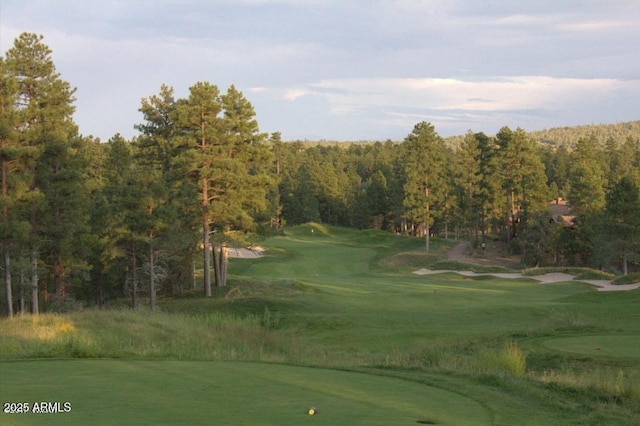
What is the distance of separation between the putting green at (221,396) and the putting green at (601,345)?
6.82m

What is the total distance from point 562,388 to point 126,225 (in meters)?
27.4

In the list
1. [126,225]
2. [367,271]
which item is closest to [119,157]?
[126,225]

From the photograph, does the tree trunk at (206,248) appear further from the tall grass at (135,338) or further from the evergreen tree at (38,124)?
the tall grass at (135,338)

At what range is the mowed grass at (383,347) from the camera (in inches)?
378

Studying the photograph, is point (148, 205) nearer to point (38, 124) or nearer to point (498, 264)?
point (38, 124)

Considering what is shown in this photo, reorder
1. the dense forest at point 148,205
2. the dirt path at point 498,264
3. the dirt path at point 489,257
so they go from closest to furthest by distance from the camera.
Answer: the dense forest at point 148,205 < the dirt path at point 498,264 < the dirt path at point 489,257

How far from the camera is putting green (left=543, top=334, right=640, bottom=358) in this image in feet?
51.5

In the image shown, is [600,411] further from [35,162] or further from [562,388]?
[35,162]

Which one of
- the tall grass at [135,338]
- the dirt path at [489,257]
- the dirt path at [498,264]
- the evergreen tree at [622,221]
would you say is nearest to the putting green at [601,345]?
the tall grass at [135,338]

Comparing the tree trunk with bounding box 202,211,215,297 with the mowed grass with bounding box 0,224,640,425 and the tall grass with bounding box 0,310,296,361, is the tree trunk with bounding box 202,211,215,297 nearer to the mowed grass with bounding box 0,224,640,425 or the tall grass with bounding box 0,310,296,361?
the mowed grass with bounding box 0,224,640,425

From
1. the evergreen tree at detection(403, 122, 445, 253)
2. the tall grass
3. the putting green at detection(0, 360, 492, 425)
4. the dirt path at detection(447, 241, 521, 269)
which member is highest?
the evergreen tree at detection(403, 122, 445, 253)

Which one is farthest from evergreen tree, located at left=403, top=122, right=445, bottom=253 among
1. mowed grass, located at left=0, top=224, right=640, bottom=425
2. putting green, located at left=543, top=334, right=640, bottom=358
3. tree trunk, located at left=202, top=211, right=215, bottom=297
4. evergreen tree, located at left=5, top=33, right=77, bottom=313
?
putting green, located at left=543, top=334, right=640, bottom=358

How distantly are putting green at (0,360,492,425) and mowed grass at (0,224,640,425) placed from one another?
0.06 metres

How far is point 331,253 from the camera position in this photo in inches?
2709
